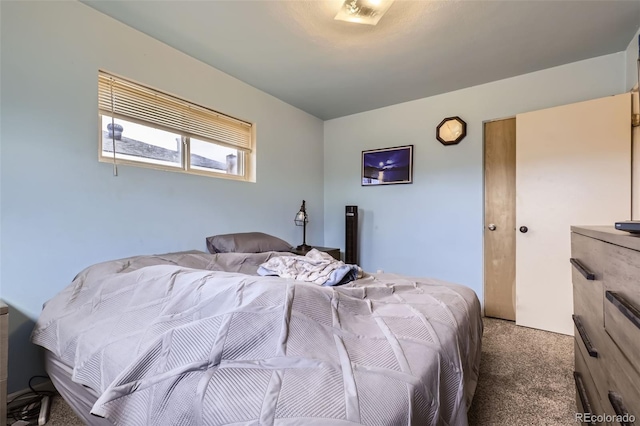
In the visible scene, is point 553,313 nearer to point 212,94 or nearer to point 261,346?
point 261,346

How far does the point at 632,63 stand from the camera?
7.16 ft

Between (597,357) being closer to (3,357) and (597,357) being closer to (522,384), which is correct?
(522,384)

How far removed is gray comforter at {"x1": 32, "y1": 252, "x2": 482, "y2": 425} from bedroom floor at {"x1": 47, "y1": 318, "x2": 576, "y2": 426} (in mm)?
431

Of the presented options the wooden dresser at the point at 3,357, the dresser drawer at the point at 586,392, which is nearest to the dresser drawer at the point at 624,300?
the dresser drawer at the point at 586,392

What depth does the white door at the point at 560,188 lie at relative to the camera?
2238 millimetres

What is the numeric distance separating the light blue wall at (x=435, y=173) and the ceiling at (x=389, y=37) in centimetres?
19

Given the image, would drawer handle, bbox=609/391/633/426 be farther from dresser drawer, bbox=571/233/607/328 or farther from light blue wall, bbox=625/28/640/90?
light blue wall, bbox=625/28/640/90

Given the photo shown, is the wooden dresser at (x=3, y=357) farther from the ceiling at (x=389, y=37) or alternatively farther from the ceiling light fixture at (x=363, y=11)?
the ceiling light fixture at (x=363, y=11)

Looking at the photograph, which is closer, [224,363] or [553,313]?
[224,363]

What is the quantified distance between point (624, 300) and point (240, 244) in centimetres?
231

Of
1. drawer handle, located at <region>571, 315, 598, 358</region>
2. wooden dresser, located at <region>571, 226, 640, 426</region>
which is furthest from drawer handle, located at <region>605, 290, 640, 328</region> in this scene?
drawer handle, located at <region>571, 315, 598, 358</region>

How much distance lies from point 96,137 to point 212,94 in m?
1.09

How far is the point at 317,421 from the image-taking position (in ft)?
1.83

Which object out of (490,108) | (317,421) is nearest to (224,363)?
(317,421)
